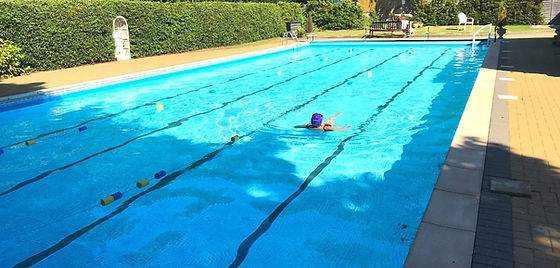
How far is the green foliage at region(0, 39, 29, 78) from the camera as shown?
1264 cm

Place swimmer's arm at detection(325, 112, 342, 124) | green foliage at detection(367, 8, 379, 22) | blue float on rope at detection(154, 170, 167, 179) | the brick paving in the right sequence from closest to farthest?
the brick paving → blue float on rope at detection(154, 170, 167, 179) → swimmer's arm at detection(325, 112, 342, 124) → green foliage at detection(367, 8, 379, 22)

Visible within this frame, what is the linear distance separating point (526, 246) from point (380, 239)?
1309 millimetres

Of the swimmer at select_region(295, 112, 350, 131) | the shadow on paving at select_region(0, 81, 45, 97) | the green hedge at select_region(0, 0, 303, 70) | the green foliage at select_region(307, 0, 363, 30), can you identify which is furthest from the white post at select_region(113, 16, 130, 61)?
the green foliage at select_region(307, 0, 363, 30)

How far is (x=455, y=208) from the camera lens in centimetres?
369

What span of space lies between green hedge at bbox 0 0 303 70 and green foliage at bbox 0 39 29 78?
361 millimetres

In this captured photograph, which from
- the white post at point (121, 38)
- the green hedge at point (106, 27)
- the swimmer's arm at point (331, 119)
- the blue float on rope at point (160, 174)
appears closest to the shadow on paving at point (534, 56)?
the swimmer's arm at point (331, 119)

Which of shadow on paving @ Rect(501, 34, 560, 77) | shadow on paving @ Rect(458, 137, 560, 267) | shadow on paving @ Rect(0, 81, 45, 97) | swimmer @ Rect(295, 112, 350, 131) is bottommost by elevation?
shadow on paving @ Rect(458, 137, 560, 267)

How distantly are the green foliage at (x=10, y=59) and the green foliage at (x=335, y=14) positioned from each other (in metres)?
21.9

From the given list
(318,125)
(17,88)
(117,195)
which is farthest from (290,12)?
(117,195)

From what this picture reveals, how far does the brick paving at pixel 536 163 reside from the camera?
3.11 m

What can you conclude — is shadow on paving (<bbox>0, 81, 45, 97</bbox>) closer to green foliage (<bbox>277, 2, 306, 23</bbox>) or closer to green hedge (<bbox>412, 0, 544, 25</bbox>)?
green foliage (<bbox>277, 2, 306, 23</bbox>)

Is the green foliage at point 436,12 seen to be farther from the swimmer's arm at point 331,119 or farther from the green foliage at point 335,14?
the swimmer's arm at point 331,119

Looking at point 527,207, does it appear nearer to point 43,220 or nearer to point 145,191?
point 145,191

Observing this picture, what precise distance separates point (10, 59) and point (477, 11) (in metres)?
26.6
